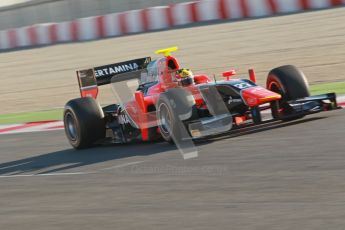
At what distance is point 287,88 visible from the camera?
10680 mm

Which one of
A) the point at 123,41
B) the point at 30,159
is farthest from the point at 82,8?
the point at 30,159

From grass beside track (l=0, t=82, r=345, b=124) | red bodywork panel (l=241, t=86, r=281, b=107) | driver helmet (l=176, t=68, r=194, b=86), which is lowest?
grass beside track (l=0, t=82, r=345, b=124)

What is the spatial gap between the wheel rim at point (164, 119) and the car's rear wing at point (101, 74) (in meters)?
1.86

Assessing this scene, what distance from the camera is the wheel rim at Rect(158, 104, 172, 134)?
33.6 ft

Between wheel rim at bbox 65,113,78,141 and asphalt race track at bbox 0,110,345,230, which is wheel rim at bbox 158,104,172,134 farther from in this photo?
wheel rim at bbox 65,113,78,141

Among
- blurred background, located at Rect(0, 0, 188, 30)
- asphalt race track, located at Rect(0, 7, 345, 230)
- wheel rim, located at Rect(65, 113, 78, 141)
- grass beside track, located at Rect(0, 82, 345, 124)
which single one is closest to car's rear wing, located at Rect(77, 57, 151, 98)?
wheel rim, located at Rect(65, 113, 78, 141)

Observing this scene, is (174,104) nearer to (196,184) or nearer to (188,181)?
(188,181)

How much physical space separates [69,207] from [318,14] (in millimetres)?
20134

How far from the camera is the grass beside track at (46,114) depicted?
47.9 feet

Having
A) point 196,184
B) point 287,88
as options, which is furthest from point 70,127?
point 196,184

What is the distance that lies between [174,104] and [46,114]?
744cm

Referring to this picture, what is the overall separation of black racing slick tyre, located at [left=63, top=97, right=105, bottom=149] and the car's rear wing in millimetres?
Result: 589

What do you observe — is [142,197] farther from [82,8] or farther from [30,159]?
[82,8]
